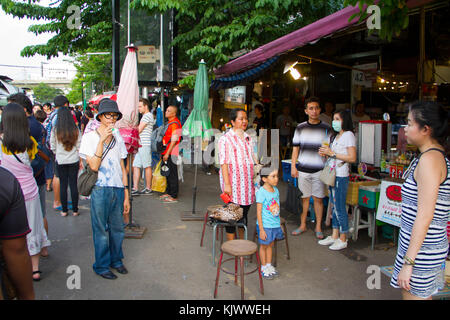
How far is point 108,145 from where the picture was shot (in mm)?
4262

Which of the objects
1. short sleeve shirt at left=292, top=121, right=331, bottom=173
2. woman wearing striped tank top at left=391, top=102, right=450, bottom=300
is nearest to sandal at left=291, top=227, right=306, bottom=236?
short sleeve shirt at left=292, top=121, right=331, bottom=173

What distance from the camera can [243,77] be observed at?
332 inches

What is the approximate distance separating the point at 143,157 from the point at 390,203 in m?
5.20

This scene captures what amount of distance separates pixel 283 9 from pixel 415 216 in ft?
25.3

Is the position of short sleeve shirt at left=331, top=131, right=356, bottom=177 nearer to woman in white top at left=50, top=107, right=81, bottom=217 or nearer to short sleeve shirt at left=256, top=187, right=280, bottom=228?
short sleeve shirt at left=256, top=187, right=280, bottom=228

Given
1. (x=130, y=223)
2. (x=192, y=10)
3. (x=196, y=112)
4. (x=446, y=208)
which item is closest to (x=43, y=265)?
(x=130, y=223)

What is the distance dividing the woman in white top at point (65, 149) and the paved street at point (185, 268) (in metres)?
0.56

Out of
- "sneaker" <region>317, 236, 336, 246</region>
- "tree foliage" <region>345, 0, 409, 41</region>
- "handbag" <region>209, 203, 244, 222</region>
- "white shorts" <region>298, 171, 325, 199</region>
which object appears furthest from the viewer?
"white shorts" <region>298, 171, 325, 199</region>

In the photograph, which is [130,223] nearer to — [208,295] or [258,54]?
[208,295]

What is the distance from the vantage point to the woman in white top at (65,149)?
6046 millimetres

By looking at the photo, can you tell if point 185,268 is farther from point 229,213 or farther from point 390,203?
point 390,203

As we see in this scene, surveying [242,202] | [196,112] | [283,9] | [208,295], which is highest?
[283,9]

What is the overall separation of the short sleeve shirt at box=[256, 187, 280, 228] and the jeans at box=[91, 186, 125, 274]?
5.58 ft

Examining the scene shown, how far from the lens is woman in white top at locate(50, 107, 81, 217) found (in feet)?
19.8
